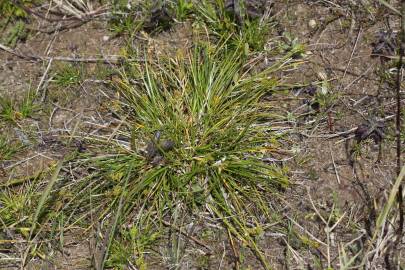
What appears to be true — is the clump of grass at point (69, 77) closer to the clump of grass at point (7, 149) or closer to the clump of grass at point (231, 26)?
the clump of grass at point (7, 149)

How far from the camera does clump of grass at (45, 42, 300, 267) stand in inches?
110

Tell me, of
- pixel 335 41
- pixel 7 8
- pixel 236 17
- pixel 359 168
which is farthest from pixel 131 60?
pixel 359 168

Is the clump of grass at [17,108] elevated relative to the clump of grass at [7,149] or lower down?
elevated

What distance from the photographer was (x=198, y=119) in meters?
2.98

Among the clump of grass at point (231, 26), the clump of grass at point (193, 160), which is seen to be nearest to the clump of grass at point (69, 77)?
the clump of grass at point (193, 160)

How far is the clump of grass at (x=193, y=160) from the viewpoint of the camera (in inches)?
110

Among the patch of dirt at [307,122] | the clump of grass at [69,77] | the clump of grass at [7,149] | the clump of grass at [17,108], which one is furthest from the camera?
the clump of grass at [69,77]

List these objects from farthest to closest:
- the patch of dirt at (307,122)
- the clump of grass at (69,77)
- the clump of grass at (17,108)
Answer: the clump of grass at (69,77), the clump of grass at (17,108), the patch of dirt at (307,122)

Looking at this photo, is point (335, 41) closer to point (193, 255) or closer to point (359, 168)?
point (359, 168)

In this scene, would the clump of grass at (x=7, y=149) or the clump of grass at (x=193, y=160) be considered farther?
the clump of grass at (x=7, y=149)

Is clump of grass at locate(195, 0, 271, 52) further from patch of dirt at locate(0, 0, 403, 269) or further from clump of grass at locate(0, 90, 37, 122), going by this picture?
clump of grass at locate(0, 90, 37, 122)

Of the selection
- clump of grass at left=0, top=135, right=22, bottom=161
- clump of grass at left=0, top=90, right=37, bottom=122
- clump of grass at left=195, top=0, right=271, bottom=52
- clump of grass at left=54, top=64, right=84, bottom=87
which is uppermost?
clump of grass at left=195, top=0, right=271, bottom=52

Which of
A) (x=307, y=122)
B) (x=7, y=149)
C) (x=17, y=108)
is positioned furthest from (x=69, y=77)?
(x=307, y=122)

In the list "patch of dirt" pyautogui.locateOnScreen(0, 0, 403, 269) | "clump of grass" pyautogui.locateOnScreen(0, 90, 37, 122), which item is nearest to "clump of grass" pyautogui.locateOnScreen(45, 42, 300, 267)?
"patch of dirt" pyautogui.locateOnScreen(0, 0, 403, 269)
